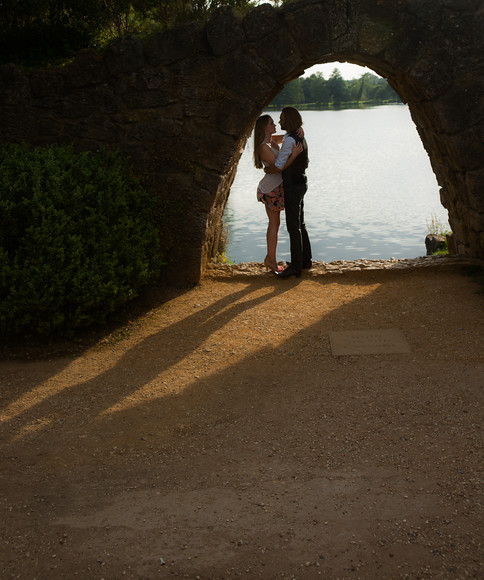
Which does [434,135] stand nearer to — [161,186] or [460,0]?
[460,0]

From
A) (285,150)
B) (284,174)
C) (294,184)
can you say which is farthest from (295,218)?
(285,150)

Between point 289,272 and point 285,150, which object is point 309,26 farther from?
point 289,272

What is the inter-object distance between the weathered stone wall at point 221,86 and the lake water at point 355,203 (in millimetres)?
1777

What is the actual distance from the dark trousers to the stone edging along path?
0.36 metres

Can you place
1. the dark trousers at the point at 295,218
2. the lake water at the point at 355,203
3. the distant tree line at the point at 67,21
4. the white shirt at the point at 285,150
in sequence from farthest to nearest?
the lake water at the point at 355,203
the distant tree line at the point at 67,21
the dark trousers at the point at 295,218
the white shirt at the point at 285,150

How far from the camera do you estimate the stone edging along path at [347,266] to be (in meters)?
7.52

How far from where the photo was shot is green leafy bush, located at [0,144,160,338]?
555cm

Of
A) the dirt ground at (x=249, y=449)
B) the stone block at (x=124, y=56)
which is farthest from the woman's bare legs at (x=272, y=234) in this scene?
the stone block at (x=124, y=56)

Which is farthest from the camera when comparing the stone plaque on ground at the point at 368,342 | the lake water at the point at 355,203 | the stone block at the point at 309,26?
the lake water at the point at 355,203

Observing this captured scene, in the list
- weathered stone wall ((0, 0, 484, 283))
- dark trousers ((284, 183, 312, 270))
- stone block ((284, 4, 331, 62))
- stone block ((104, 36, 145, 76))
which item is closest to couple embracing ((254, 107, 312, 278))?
dark trousers ((284, 183, 312, 270))

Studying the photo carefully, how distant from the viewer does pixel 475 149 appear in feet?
22.1

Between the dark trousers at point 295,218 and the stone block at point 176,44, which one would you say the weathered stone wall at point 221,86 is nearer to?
the stone block at point 176,44

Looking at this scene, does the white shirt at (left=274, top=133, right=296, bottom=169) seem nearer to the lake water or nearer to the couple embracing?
the couple embracing

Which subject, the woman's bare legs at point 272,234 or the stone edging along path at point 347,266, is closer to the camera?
the woman's bare legs at point 272,234
